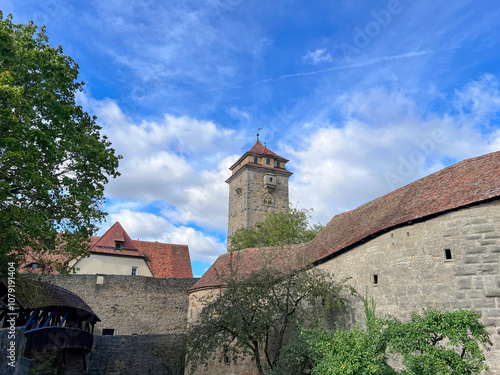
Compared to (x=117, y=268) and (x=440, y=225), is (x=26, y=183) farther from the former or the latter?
(x=117, y=268)

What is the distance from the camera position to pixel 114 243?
29.5 m

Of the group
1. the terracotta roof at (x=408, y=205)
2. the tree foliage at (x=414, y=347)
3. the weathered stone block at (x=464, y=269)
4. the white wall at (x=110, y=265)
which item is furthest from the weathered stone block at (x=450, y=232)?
the white wall at (x=110, y=265)

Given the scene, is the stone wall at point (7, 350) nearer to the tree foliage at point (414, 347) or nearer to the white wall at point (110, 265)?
the tree foliage at point (414, 347)

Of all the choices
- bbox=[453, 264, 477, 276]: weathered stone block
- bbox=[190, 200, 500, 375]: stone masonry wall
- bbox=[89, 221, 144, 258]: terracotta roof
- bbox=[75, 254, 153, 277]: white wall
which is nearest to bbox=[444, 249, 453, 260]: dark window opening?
bbox=[190, 200, 500, 375]: stone masonry wall

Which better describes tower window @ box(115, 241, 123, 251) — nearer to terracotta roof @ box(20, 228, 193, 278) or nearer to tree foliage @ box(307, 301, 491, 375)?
terracotta roof @ box(20, 228, 193, 278)

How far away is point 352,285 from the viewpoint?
549 inches

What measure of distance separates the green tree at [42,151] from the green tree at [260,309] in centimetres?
503

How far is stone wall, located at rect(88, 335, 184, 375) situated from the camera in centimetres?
1936

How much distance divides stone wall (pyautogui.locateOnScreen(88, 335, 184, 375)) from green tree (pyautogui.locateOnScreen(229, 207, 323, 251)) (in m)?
11.4

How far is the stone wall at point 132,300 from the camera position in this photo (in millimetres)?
23078

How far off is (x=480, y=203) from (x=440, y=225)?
127cm

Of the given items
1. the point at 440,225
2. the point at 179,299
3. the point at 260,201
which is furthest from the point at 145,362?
the point at 260,201

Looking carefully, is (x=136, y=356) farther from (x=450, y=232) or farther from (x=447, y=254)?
(x=450, y=232)

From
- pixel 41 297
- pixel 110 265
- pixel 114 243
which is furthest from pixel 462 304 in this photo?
pixel 114 243
